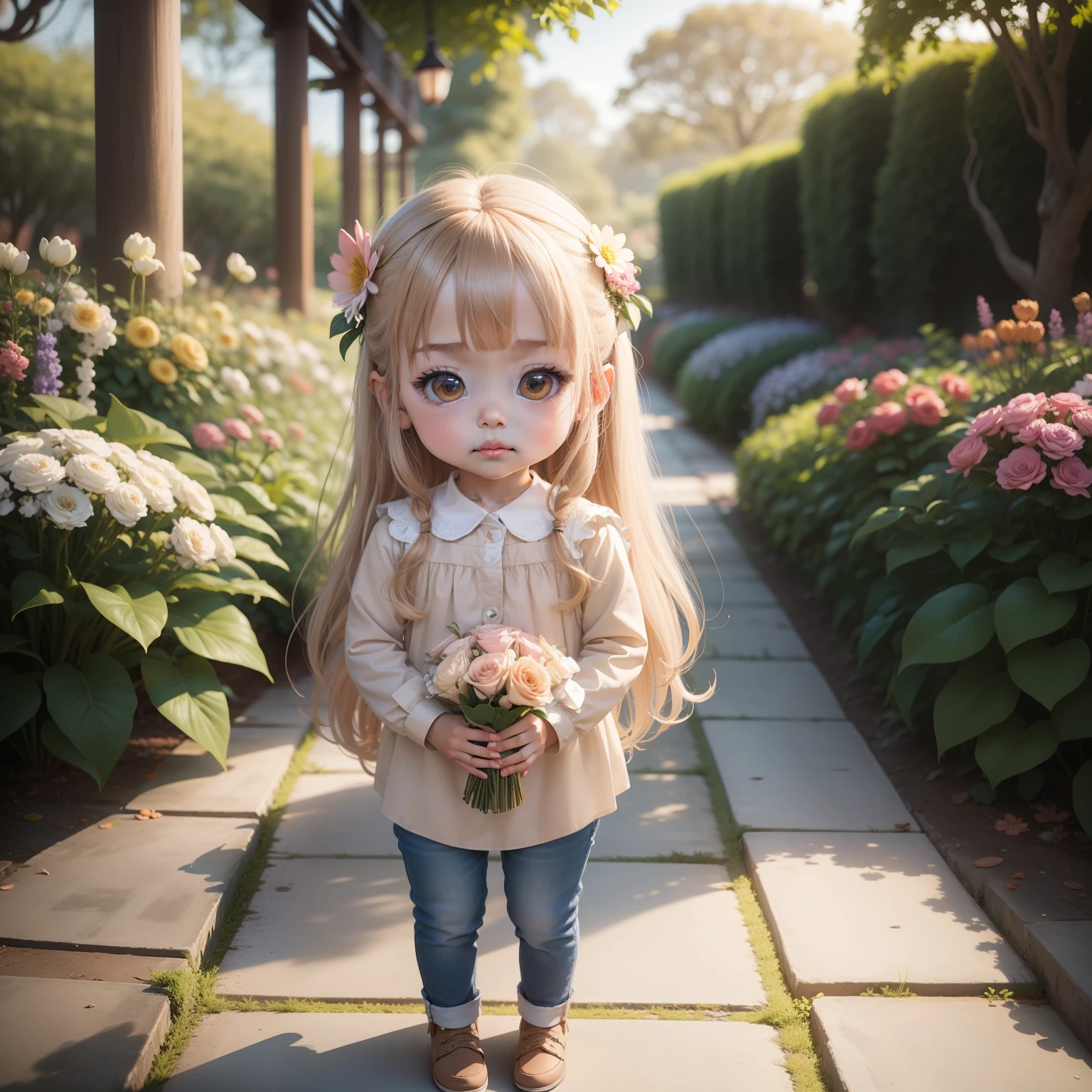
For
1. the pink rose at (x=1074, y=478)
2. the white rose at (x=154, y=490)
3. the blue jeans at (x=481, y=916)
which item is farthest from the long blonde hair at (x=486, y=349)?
the pink rose at (x=1074, y=478)

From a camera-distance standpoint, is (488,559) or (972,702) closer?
(488,559)

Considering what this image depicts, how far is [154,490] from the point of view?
2668 millimetres

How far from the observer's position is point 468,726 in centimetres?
169

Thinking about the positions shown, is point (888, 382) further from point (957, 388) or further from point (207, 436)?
point (207, 436)

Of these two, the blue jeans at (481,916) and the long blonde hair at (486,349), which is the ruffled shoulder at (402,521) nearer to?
the long blonde hair at (486,349)

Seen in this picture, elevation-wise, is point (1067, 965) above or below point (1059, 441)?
below

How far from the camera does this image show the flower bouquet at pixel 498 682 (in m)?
1.63

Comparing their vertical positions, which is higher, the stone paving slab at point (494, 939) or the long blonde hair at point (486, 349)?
the long blonde hair at point (486, 349)

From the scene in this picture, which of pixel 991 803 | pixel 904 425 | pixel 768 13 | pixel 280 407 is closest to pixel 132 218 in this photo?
pixel 280 407

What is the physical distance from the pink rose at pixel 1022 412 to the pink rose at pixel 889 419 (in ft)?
3.85

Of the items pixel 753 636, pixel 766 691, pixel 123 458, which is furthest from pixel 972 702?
pixel 123 458

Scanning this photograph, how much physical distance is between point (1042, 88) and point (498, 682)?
15.6 ft

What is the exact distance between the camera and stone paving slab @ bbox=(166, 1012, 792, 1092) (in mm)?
1871

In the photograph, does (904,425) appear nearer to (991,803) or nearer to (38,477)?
(991,803)
